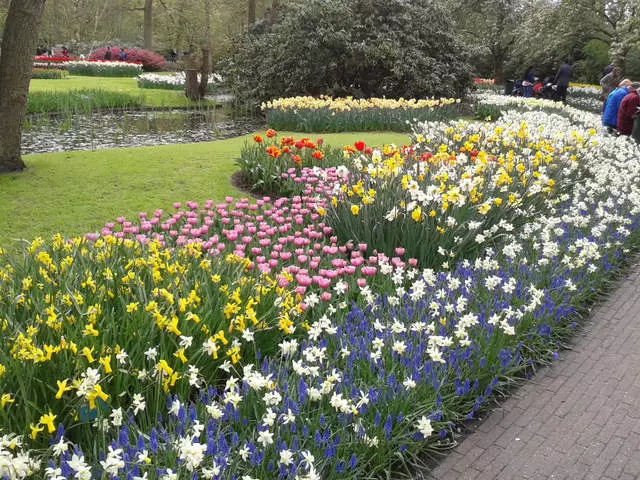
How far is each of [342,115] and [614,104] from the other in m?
5.85

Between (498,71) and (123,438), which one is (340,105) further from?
(498,71)

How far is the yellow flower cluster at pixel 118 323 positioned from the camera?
8.42 feet

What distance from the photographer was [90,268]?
3699mm

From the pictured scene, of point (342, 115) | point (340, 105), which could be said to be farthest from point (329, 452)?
point (340, 105)

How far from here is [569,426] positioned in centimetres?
333

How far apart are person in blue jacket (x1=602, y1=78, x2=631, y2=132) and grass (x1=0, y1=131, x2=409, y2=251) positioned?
8.30 meters

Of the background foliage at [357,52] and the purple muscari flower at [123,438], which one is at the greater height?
the background foliage at [357,52]

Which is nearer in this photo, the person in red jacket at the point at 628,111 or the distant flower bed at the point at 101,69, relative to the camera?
the person in red jacket at the point at 628,111

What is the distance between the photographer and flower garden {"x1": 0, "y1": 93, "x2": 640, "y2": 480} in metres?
2.47

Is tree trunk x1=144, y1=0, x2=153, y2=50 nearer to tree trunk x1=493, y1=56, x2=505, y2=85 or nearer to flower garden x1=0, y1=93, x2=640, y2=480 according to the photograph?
tree trunk x1=493, y1=56, x2=505, y2=85

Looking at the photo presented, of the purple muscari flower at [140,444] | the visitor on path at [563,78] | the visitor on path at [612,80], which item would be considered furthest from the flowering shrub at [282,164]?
the visitor on path at [563,78]

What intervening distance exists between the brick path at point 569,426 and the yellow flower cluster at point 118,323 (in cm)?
118

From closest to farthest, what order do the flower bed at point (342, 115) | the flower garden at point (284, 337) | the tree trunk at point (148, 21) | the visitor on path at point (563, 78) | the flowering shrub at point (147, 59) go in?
the flower garden at point (284, 337) < the flower bed at point (342, 115) < the visitor on path at point (563, 78) < the flowering shrub at point (147, 59) < the tree trunk at point (148, 21)

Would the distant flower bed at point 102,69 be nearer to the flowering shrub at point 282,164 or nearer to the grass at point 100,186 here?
the grass at point 100,186
